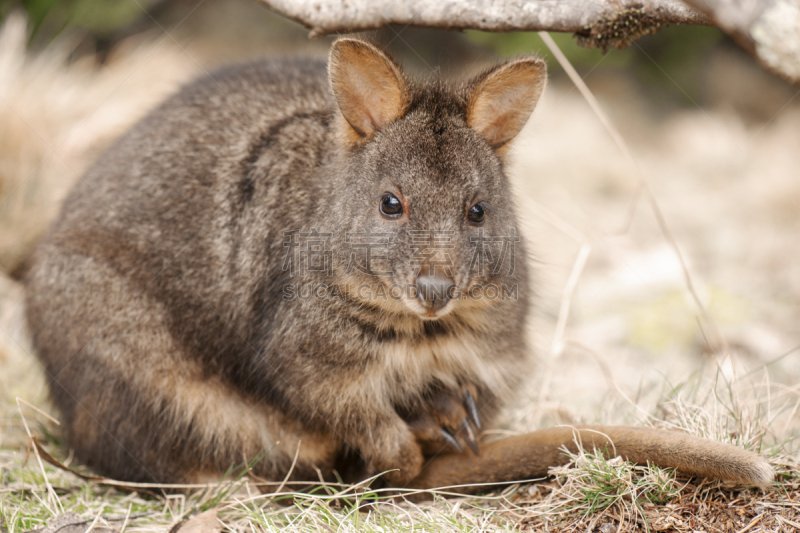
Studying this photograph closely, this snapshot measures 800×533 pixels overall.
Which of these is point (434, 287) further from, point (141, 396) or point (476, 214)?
point (141, 396)

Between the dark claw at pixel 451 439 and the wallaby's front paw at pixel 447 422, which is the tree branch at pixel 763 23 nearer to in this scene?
the wallaby's front paw at pixel 447 422

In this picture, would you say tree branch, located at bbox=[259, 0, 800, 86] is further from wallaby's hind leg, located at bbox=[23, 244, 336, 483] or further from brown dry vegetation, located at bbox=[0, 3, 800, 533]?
wallaby's hind leg, located at bbox=[23, 244, 336, 483]

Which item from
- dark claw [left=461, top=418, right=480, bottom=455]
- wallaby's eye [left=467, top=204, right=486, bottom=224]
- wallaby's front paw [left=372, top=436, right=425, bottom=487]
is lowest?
wallaby's front paw [left=372, top=436, right=425, bottom=487]

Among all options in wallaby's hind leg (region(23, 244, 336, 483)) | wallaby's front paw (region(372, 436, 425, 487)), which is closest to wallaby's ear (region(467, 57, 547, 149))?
wallaby's front paw (region(372, 436, 425, 487))

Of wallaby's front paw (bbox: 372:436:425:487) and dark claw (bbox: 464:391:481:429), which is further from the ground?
dark claw (bbox: 464:391:481:429)

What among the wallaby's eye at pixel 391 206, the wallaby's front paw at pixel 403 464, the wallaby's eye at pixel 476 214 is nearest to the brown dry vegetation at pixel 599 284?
the wallaby's front paw at pixel 403 464

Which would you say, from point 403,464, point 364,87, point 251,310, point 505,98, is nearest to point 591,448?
point 403,464

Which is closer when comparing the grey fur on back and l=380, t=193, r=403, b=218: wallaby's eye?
l=380, t=193, r=403, b=218: wallaby's eye

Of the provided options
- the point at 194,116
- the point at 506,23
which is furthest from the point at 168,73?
the point at 506,23
